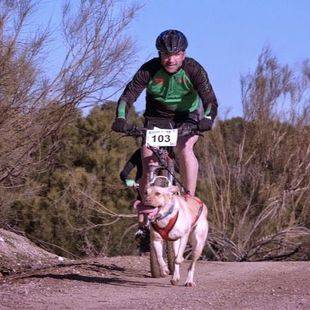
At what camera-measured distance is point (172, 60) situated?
25.4 ft

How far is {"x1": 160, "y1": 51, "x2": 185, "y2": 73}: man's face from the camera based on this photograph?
7.73 meters

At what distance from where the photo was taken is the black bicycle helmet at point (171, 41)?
7658mm

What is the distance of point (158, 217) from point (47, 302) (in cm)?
121

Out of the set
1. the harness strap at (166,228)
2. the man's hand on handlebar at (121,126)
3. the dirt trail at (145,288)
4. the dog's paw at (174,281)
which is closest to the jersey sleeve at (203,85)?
the man's hand on handlebar at (121,126)

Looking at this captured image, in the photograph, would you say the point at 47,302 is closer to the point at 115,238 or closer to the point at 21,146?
the point at 21,146

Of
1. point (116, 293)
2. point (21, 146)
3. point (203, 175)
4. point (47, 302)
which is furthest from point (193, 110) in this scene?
point (203, 175)

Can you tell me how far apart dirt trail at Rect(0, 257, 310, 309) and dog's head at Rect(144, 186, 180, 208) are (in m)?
0.79

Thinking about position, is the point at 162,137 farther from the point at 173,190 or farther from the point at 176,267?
the point at 176,267

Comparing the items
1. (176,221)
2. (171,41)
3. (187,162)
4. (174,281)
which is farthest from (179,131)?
(174,281)

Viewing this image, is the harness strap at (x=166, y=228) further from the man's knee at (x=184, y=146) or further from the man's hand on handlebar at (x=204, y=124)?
the man's knee at (x=184, y=146)

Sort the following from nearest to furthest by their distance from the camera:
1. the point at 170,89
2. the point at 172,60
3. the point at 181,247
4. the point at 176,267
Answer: the point at 181,247 → the point at 176,267 → the point at 172,60 → the point at 170,89

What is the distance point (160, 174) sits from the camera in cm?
788

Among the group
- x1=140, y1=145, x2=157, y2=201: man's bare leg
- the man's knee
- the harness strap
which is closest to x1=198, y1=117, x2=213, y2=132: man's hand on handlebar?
the man's knee

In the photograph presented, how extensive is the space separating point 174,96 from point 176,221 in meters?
1.43
